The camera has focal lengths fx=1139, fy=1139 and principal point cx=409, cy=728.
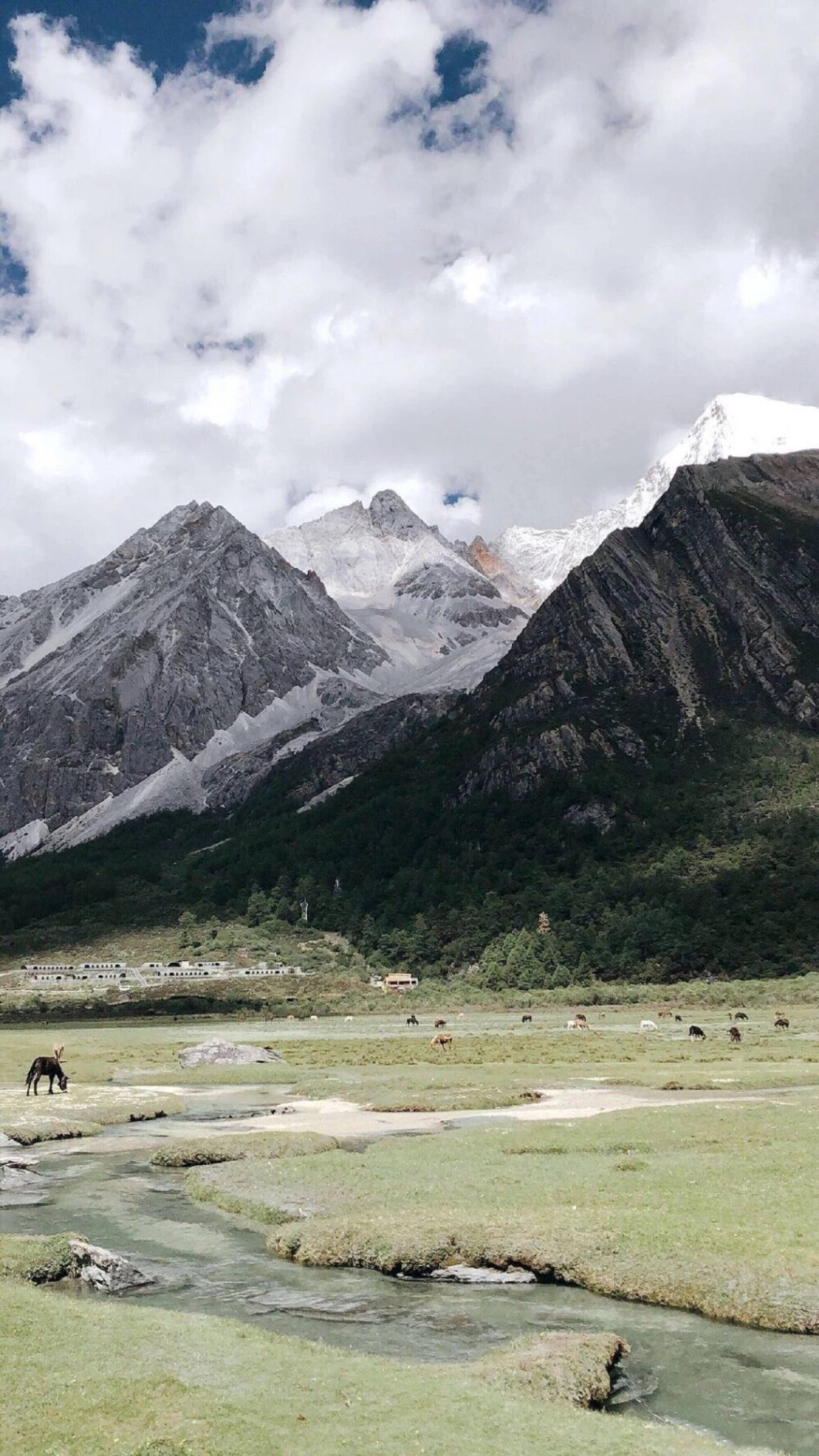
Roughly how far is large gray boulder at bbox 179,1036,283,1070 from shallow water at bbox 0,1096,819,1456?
4835 cm

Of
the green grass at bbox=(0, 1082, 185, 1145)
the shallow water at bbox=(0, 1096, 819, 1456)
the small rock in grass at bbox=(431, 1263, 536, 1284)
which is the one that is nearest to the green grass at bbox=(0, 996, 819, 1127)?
the green grass at bbox=(0, 1082, 185, 1145)

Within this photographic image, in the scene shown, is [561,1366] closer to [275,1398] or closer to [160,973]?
[275,1398]

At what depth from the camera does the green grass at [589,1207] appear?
80.1ft

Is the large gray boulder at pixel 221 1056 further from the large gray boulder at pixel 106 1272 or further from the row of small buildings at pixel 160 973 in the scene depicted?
the row of small buildings at pixel 160 973

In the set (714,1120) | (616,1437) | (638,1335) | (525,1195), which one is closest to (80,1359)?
(616,1437)

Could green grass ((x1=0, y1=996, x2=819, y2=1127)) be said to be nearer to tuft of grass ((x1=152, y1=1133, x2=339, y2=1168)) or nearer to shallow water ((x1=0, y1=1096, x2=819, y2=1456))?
tuft of grass ((x1=152, y1=1133, x2=339, y2=1168))

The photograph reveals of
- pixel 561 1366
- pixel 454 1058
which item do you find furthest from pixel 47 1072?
pixel 561 1366

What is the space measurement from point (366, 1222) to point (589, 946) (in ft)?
500

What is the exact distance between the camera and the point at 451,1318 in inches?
920

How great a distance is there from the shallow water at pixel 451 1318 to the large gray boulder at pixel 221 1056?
48.4 meters

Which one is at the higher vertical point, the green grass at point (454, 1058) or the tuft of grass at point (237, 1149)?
the tuft of grass at point (237, 1149)

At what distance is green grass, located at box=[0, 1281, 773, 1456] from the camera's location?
1549cm

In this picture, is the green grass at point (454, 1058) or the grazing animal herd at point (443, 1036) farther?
the green grass at point (454, 1058)

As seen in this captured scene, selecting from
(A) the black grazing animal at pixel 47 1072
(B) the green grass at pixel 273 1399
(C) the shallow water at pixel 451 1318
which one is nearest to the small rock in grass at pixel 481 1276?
(C) the shallow water at pixel 451 1318
